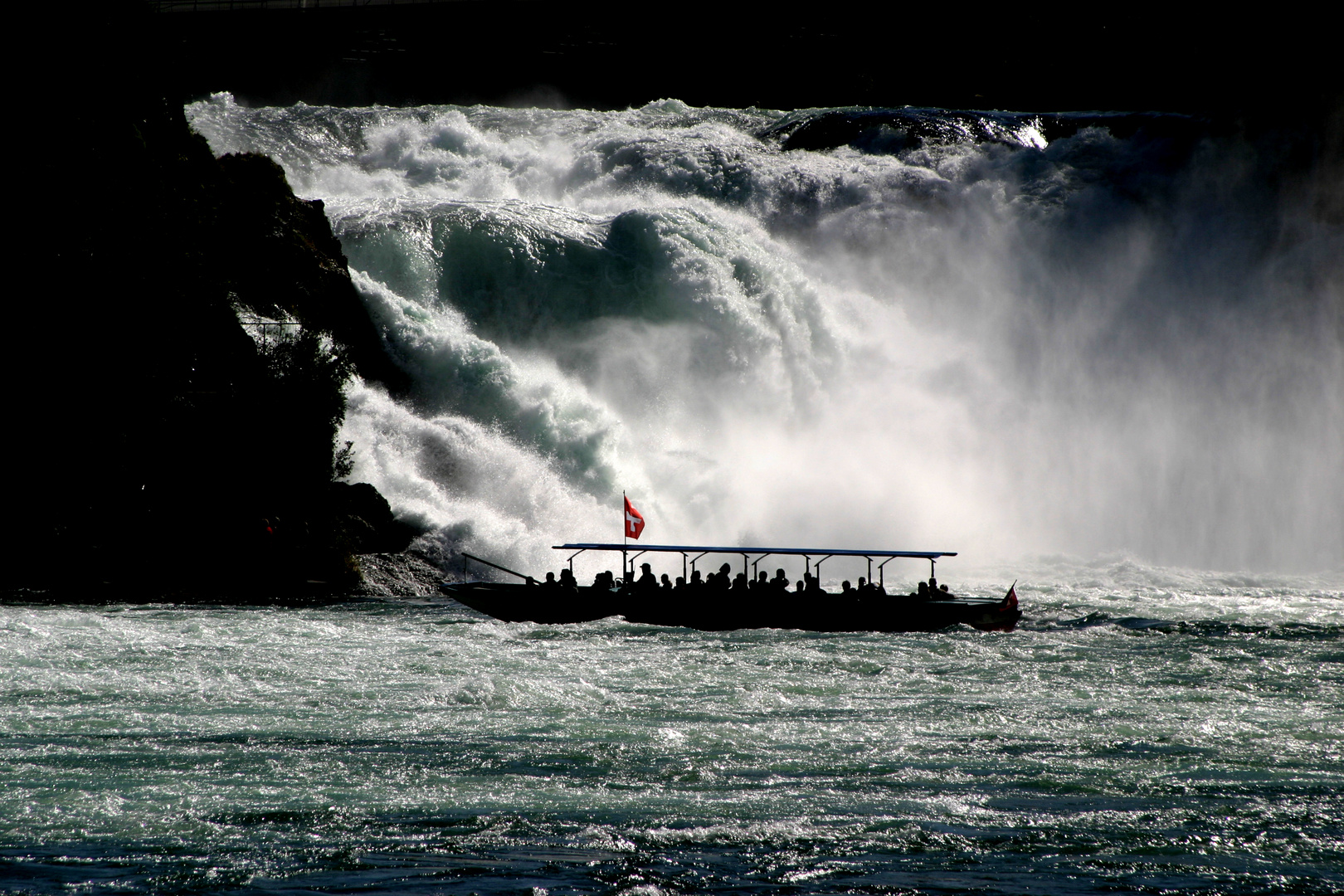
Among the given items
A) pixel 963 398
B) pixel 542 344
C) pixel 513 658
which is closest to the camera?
pixel 513 658

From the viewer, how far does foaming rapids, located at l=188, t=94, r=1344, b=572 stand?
1443 inches

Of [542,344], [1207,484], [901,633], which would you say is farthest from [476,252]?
[1207,484]

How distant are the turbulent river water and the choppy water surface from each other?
8 cm

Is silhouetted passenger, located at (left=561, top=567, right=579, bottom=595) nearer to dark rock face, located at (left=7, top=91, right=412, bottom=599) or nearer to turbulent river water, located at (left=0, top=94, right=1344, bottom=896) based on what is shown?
turbulent river water, located at (left=0, top=94, right=1344, bottom=896)

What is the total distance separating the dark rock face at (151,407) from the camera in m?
27.0

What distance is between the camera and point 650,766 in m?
12.4

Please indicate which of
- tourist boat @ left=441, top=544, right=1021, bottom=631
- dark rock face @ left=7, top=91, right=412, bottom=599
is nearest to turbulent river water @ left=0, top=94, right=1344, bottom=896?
tourist boat @ left=441, top=544, right=1021, bottom=631

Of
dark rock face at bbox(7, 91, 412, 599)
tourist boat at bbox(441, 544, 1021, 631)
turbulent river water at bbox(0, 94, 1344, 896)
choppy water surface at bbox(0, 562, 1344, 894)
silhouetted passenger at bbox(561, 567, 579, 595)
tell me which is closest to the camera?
choppy water surface at bbox(0, 562, 1344, 894)

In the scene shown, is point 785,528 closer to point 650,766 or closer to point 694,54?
point 650,766

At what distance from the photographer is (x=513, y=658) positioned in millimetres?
19297

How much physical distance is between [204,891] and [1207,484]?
4069 centimetres

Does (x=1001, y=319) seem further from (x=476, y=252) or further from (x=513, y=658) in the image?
(x=513, y=658)

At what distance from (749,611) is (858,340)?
21923 millimetres

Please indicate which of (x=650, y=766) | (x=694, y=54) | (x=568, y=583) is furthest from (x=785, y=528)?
(x=694, y=54)
